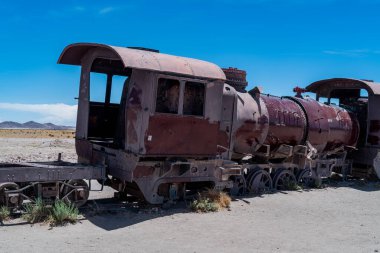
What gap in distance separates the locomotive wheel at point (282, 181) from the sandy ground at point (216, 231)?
1.80 meters

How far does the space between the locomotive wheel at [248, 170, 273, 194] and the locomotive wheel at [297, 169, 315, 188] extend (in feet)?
5.21

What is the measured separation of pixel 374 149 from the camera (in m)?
16.4

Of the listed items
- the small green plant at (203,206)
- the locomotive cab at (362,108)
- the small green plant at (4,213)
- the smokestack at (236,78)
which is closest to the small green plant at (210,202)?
the small green plant at (203,206)

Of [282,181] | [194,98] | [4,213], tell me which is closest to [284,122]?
[282,181]

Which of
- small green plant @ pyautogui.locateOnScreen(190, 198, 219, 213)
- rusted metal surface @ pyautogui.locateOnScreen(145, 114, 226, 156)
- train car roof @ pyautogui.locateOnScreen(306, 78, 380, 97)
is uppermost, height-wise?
train car roof @ pyautogui.locateOnScreen(306, 78, 380, 97)

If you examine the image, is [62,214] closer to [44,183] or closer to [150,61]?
[44,183]

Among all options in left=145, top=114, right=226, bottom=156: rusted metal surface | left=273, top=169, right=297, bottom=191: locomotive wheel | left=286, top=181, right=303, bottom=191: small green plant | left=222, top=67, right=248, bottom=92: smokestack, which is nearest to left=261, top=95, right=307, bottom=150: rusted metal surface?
left=273, top=169, right=297, bottom=191: locomotive wheel

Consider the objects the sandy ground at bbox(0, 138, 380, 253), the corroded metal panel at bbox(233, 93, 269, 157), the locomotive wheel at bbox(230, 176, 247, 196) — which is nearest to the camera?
the sandy ground at bbox(0, 138, 380, 253)

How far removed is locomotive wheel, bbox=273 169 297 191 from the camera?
43.9 feet

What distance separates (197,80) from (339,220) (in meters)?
4.53

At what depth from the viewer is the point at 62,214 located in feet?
26.2

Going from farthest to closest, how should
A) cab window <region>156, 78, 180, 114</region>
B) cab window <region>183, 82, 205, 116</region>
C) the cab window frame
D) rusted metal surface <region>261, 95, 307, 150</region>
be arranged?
1. rusted metal surface <region>261, 95, 307, 150</region>
2. cab window <region>183, 82, 205, 116</region>
3. cab window <region>156, 78, 180, 114</region>
4. the cab window frame

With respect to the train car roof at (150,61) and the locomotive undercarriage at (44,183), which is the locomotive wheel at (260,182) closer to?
the train car roof at (150,61)

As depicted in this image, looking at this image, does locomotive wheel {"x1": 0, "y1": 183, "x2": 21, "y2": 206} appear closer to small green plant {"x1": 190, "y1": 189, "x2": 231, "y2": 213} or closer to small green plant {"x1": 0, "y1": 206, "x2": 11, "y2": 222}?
small green plant {"x1": 0, "y1": 206, "x2": 11, "y2": 222}
